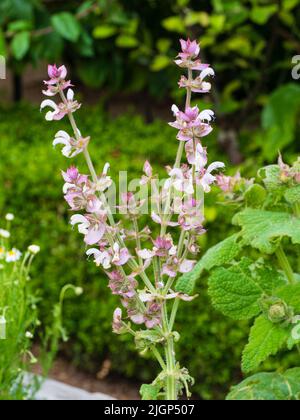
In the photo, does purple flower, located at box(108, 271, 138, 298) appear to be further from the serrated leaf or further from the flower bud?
the flower bud

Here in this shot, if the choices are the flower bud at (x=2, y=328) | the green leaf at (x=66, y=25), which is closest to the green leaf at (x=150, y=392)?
the flower bud at (x=2, y=328)

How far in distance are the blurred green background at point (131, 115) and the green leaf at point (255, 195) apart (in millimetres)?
1410

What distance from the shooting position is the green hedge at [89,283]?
3.02m

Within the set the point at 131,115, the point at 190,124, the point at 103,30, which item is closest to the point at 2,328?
the point at 190,124

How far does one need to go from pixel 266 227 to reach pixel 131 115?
3.35 m

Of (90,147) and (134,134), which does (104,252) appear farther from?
(134,134)

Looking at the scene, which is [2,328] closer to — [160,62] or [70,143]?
[70,143]

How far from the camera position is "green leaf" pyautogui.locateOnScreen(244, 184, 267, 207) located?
1541 mm

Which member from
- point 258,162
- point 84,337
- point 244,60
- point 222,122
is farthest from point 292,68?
point 84,337

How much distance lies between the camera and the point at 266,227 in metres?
1.42

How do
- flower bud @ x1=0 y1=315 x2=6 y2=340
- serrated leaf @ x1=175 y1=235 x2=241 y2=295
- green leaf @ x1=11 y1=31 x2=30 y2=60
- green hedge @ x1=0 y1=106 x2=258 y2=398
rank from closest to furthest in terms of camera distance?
serrated leaf @ x1=175 y1=235 x2=241 y2=295, flower bud @ x1=0 y1=315 x2=6 y2=340, green hedge @ x1=0 y1=106 x2=258 y2=398, green leaf @ x1=11 y1=31 x2=30 y2=60

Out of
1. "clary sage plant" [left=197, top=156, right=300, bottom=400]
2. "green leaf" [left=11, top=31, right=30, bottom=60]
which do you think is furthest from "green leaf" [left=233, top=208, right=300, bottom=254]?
"green leaf" [left=11, top=31, right=30, bottom=60]

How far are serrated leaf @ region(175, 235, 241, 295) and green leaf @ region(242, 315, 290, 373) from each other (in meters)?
0.14
